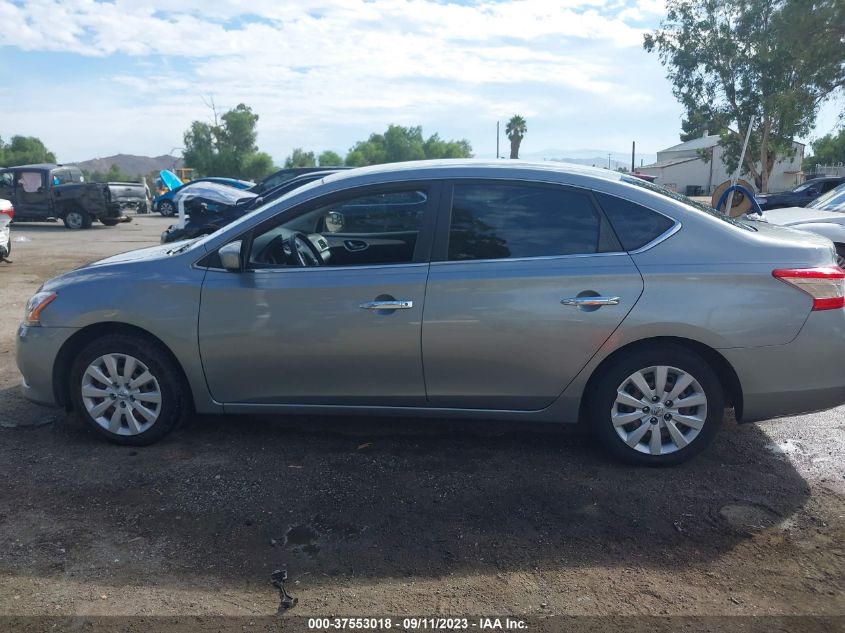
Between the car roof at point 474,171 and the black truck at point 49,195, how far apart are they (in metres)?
19.6

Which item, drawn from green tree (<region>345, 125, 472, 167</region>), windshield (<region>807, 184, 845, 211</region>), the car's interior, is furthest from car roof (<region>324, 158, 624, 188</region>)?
green tree (<region>345, 125, 472, 167</region>)

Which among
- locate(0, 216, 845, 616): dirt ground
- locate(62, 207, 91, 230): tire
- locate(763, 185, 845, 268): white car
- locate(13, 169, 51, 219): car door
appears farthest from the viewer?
locate(62, 207, 91, 230): tire

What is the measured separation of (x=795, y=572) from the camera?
3236 mm

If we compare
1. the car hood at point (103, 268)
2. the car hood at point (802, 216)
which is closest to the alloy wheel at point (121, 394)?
the car hood at point (103, 268)

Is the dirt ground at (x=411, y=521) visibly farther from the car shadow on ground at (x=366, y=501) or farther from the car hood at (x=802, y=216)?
the car hood at (x=802, y=216)

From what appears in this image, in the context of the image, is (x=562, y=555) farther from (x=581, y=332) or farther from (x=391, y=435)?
(x=391, y=435)

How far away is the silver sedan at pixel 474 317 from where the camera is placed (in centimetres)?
403

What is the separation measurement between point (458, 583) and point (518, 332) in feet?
4.83

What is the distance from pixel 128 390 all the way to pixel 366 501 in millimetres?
1725

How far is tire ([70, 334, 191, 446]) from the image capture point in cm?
442

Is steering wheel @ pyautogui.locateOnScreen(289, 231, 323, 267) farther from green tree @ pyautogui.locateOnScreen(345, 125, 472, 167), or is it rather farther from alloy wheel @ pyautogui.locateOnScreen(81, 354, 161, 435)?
green tree @ pyautogui.locateOnScreen(345, 125, 472, 167)

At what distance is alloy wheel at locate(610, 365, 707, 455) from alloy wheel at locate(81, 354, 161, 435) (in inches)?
110

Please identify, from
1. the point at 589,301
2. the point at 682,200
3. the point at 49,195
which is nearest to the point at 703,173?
the point at 49,195

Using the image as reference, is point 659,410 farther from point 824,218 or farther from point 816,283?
point 824,218
